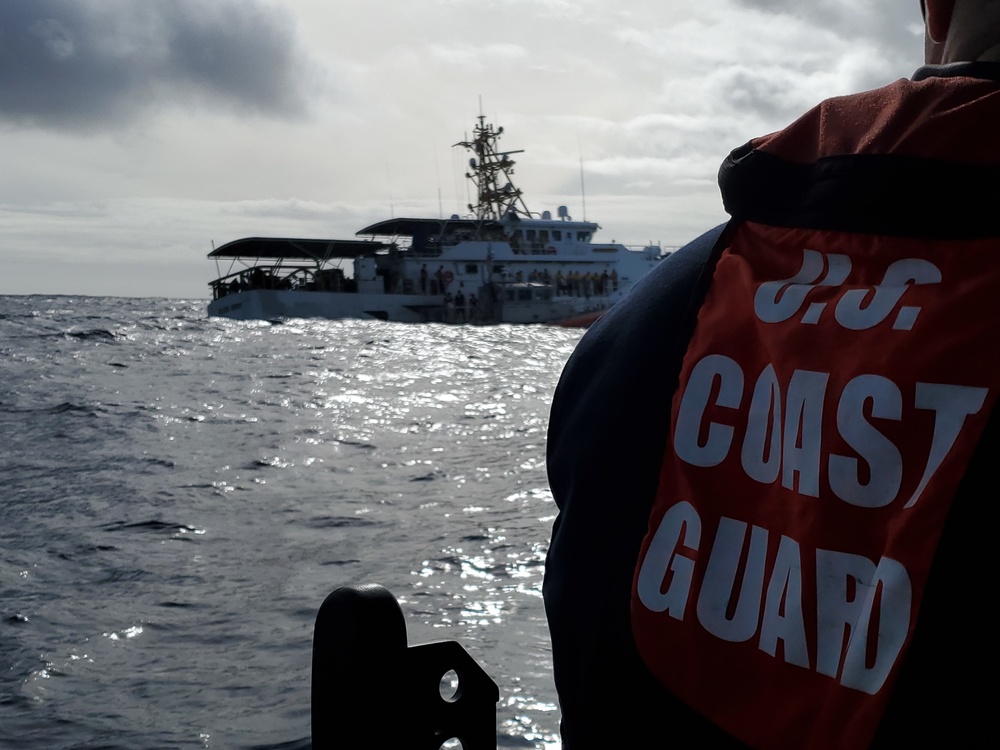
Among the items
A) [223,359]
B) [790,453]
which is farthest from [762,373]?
[223,359]

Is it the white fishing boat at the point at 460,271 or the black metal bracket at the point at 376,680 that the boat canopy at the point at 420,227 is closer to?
the white fishing boat at the point at 460,271

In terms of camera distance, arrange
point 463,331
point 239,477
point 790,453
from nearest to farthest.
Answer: point 790,453 < point 239,477 < point 463,331

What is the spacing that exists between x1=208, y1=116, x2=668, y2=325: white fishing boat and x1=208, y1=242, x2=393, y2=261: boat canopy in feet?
0.15

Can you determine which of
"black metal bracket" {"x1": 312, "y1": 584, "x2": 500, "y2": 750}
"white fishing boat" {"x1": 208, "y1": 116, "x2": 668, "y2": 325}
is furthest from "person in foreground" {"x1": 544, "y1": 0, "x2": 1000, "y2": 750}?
"white fishing boat" {"x1": 208, "y1": 116, "x2": 668, "y2": 325}

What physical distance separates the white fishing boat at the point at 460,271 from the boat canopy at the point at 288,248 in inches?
1.8

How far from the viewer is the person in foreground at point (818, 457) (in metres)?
0.70

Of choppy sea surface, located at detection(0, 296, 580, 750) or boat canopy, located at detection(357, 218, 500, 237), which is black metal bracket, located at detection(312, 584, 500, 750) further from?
boat canopy, located at detection(357, 218, 500, 237)

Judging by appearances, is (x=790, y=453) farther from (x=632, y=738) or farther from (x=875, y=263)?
(x=632, y=738)

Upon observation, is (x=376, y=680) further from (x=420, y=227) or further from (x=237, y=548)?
(x=420, y=227)

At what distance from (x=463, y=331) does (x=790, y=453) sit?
120 ft

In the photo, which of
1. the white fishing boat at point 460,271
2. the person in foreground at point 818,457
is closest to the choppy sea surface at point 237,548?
the person in foreground at point 818,457

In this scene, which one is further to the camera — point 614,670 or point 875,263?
point 614,670

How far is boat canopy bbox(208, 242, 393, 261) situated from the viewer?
42.8 metres

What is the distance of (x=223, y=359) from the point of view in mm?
23766
